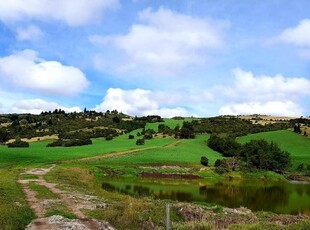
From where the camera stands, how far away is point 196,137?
184 metres

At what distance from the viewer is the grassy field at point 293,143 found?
152 m

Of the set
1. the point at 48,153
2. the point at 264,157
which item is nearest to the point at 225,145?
the point at 264,157

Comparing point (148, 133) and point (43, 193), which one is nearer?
point (43, 193)

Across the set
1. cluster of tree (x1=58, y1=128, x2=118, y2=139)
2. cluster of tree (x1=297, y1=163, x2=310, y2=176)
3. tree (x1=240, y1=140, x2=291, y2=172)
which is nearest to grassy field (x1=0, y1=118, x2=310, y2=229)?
cluster of tree (x1=297, y1=163, x2=310, y2=176)

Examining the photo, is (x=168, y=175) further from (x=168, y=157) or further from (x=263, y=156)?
(x=263, y=156)

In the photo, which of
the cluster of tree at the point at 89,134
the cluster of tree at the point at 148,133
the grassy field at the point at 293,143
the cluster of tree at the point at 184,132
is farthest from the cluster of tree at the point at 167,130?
the grassy field at the point at 293,143

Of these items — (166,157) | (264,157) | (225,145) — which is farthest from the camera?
(225,145)

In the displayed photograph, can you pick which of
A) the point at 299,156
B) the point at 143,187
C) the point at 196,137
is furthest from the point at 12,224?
the point at 196,137

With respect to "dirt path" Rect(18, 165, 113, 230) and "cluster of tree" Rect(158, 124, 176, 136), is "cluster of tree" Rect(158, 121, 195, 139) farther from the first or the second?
"dirt path" Rect(18, 165, 113, 230)

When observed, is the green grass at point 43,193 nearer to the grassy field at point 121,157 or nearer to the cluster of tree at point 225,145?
the grassy field at point 121,157

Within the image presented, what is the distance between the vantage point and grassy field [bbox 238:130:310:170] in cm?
15173

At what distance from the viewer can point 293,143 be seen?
571 feet

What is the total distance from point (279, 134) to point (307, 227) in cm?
16963

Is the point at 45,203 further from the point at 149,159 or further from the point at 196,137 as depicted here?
the point at 196,137
